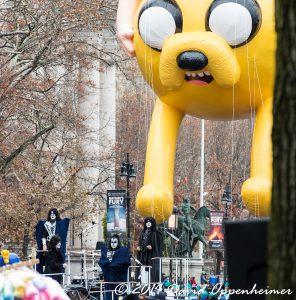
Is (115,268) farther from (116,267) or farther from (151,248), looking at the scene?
(151,248)

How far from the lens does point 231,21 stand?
14102 millimetres

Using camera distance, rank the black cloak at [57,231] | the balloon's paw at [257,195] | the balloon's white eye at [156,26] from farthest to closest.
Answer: the black cloak at [57,231], the balloon's paw at [257,195], the balloon's white eye at [156,26]

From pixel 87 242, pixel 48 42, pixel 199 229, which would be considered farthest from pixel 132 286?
pixel 87 242

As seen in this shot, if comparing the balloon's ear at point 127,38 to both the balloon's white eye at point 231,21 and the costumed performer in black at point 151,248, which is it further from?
the costumed performer in black at point 151,248

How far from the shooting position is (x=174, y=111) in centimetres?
1547

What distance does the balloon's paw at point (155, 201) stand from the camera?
15086mm

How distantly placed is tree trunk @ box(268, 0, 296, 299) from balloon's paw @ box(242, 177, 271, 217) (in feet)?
33.7

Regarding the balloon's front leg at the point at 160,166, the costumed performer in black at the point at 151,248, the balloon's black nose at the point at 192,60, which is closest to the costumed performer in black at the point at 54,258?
the costumed performer in black at the point at 151,248

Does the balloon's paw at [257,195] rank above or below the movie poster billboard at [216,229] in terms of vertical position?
below

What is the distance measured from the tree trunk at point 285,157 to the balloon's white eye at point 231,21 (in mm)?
9889

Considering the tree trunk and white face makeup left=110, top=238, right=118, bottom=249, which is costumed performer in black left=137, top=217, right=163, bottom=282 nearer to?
white face makeup left=110, top=238, right=118, bottom=249

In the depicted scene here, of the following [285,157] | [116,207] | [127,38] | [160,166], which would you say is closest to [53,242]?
[160,166]

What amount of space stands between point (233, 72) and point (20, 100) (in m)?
12.5

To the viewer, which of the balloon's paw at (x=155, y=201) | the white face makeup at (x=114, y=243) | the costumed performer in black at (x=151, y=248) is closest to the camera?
the balloon's paw at (x=155, y=201)
